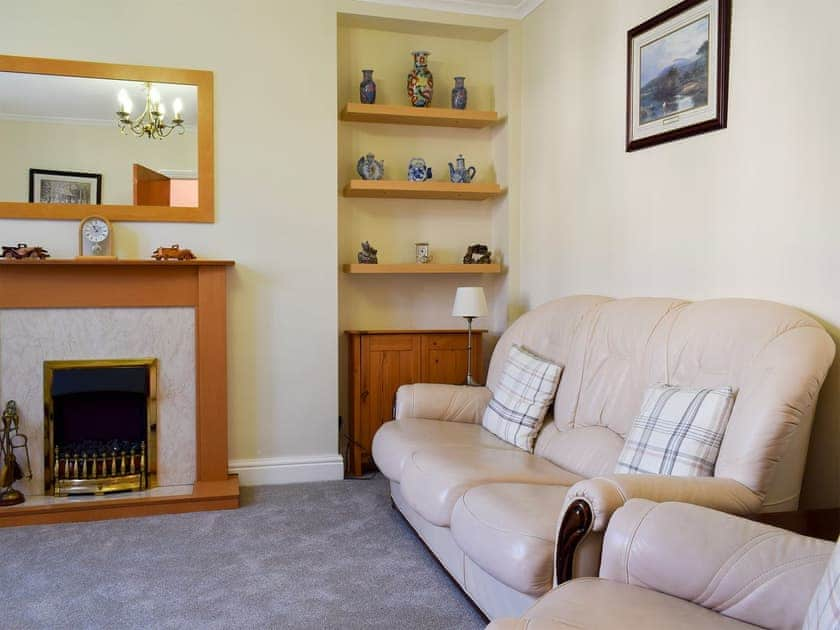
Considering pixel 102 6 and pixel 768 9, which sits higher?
pixel 102 6

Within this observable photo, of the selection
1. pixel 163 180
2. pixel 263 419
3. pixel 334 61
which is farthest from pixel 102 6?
pixel 263 419

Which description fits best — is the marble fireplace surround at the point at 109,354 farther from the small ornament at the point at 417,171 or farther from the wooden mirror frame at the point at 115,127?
the small ornament at the point at 417,171

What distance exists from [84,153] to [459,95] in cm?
209

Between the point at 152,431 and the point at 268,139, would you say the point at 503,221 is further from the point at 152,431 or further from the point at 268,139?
the point at 152,431

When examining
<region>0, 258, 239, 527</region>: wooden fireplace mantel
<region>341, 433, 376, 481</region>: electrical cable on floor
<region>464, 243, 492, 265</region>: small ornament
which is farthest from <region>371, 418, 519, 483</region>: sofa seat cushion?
<region>464, 243, 492, 265</region>: small ornament

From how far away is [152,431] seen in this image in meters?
3.78

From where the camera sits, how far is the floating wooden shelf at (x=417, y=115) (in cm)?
421

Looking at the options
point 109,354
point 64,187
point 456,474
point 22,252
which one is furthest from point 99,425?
point 456,474

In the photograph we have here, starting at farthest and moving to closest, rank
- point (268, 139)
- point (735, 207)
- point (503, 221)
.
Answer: point (503, 221) → point (268, 139) → point (735, 207)

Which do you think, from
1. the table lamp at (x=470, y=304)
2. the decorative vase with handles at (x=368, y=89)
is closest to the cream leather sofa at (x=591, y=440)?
the table lamp at (x=470, y=304)

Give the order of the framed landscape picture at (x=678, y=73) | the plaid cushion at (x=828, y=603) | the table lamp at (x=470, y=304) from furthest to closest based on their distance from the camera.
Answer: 1. the table lamp at (x=470, y=304)
2. the framed landscape picture at (x=678, y=73)
3. the plaid cushion at (x=828, y=603)

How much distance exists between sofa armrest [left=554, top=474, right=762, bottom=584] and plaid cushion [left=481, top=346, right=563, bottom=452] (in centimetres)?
119

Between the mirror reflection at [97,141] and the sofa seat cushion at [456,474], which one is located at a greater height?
the mirror reflection at [97,141]

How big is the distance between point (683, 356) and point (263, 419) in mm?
2399
